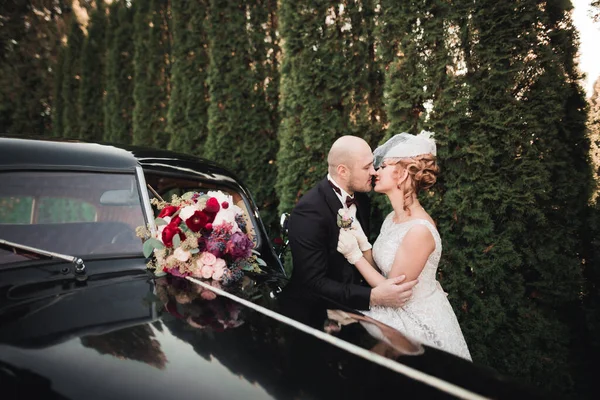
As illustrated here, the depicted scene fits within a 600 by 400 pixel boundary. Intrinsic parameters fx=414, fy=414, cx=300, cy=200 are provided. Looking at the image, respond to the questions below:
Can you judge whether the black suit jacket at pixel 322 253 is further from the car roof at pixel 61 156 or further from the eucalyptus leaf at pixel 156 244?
the car roof at pixel 61 156

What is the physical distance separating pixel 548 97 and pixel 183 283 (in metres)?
3.34

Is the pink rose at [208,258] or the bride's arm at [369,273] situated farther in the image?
the bride's arm at [369,273]

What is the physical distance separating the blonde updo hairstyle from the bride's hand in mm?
470

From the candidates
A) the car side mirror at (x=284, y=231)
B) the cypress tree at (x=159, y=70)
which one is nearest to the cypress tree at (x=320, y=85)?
the car side mirror at (x=284, y=231)

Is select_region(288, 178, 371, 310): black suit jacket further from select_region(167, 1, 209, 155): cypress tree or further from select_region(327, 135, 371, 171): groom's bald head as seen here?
select_region(167, 1, 209, 155): cypress tree

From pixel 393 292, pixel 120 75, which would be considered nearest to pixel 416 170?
pixel 393 292

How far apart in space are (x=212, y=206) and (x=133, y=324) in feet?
2.90

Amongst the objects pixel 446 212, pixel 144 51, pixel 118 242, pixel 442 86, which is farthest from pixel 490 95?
pixel 144 51

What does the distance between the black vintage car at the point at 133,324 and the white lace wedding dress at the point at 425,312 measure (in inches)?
30.0

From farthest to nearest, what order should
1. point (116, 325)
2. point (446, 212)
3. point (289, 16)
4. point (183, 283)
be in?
point (289, 16), point (446, 212), point (183, 283), point (116, 325)

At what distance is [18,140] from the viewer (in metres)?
2.31

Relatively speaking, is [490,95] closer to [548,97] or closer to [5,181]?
[548,97]

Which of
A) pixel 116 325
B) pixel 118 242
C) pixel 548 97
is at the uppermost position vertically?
pixel 548 97

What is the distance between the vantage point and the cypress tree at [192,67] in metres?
7.50
